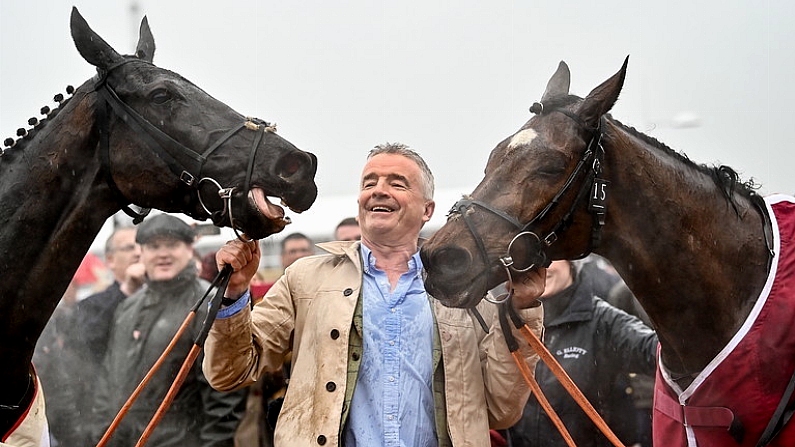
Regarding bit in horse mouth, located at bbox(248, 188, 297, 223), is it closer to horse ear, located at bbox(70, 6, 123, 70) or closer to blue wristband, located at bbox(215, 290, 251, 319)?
blue wristband, located at bbox(215, 290, 251, 319)

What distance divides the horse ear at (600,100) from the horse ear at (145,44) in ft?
5.94

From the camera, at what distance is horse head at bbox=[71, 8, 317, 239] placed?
367cm

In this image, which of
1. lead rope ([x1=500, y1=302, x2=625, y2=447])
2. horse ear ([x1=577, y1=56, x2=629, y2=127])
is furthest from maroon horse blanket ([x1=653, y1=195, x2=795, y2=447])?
horse ear ([x1=577, y1=56, x2=629, y2=127])

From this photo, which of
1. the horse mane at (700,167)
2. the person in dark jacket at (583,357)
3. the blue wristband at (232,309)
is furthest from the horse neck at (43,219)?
the person in dark jacket at (583,357)

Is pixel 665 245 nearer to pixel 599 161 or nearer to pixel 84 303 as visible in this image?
pixel 599 161

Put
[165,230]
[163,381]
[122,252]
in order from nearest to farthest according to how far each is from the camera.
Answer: [163,381]
[165,230]
[122,252]

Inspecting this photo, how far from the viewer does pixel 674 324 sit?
3.94 meters

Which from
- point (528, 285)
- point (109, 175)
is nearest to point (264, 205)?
point (109, 175)

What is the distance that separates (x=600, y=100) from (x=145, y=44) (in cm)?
191

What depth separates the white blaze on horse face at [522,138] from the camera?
3.88m

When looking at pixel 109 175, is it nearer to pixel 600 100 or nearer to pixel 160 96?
pixel 160 96

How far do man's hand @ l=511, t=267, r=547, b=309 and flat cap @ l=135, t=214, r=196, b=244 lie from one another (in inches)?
117

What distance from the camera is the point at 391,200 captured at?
14.0 feet

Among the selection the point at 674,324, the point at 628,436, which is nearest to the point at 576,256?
the point at 674,324
